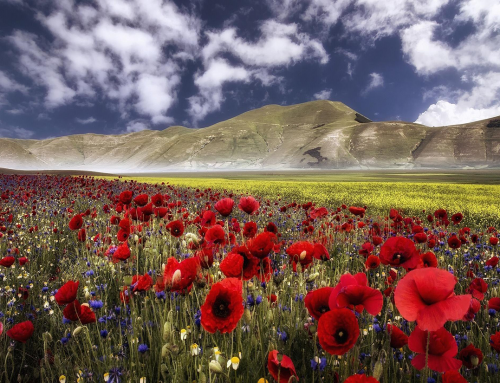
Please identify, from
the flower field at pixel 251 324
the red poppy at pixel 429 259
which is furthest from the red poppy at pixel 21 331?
the red poppy at pixel 429 259

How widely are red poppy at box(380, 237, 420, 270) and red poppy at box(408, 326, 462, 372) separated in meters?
0.54

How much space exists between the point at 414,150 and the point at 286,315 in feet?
671

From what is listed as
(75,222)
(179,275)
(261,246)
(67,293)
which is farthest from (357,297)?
(75,222)

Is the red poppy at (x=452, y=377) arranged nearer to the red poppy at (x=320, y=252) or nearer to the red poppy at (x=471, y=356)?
the red poppy at (x=471, y=356)

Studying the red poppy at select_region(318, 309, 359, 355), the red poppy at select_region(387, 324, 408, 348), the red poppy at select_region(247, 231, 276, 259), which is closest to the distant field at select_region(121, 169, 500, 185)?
the red poppy at select_region(387, 324, 408, 348)

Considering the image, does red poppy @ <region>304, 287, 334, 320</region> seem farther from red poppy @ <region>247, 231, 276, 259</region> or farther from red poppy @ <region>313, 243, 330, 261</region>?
red poppy @ <region>313, 243, 330, 261</region>

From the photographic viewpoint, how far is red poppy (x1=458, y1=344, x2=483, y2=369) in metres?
1.32

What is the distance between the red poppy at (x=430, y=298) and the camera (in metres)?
0.86

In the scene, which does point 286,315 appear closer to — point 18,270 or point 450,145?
point 18,270

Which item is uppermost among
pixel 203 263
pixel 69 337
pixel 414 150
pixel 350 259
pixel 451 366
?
pixel 414 150

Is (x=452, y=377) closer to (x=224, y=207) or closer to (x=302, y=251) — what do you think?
(x=302, y=251)

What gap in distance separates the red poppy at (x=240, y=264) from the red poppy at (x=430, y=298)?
36.5 inches

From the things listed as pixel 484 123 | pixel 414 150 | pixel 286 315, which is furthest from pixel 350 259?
pixel 484 123

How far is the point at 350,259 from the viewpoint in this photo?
16.6 feet
